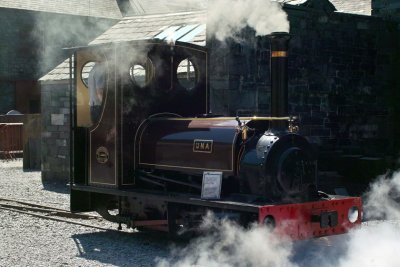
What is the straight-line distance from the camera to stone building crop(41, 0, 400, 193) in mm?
10781

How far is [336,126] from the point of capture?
12.1 m

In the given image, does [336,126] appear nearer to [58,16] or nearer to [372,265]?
[372,265]

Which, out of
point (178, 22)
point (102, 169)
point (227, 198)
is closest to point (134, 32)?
point (178, 22)

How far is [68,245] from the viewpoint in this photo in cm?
717

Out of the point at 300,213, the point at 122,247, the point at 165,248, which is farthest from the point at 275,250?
the point at 122,247

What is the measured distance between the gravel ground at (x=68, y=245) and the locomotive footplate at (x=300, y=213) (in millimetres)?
665

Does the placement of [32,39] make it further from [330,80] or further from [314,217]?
[314,217]

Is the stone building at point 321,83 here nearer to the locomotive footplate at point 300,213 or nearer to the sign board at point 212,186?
the sign board at point 212,186

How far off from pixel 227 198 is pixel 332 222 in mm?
1013

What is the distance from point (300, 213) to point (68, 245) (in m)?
2.64

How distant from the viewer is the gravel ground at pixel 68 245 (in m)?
6.40

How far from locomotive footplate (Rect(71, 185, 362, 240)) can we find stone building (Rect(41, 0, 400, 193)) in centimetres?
439

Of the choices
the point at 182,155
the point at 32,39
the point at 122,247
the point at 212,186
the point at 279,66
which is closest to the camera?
the point at 279,66

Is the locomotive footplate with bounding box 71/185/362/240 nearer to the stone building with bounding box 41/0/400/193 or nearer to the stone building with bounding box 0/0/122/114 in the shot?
the stone building with bounding box 41/0/400/193
